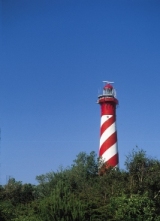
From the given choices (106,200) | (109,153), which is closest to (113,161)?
(109,153)

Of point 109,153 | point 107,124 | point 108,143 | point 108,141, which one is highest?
point 107,124

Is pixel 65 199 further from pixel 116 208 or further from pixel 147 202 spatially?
pixel 147 202

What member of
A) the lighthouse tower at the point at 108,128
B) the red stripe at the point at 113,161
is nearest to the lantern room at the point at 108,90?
the lighthouse tower at the point at 108,128

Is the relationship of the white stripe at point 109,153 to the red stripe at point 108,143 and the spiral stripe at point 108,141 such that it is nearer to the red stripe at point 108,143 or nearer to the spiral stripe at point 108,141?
the spiral stripe at point 108,141

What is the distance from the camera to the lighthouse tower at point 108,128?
35688 mm

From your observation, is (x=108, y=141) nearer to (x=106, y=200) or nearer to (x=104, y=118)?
(x=104, y=118)

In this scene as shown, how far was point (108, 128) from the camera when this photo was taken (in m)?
36.8

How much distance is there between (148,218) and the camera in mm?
20156

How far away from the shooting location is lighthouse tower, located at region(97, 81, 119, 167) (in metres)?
35.7

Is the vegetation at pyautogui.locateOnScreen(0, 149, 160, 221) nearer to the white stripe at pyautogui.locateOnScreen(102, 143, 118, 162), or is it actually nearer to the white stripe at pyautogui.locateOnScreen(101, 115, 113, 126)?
the white stripe at pyautogui.locateOnScreen(102, 143, 118, 162)

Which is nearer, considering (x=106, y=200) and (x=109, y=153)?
(x=106, y=200)

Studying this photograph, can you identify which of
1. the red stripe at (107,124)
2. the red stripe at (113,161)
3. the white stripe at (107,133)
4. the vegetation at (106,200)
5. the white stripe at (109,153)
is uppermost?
the red stripe at (107,124)

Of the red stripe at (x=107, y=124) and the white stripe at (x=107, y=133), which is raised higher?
the red stripe at (x=107, y=124)

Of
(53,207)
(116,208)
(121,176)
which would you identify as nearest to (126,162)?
(121,176)
